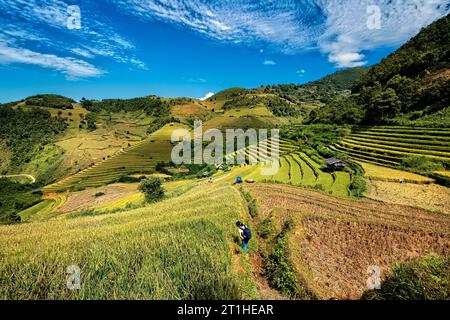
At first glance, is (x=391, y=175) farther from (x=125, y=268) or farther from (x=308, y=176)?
(x=125, y=268)

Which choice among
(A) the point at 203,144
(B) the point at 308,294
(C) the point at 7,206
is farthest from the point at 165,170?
(B) the point at 308,294

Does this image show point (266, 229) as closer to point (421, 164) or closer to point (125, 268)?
point (125, 268)

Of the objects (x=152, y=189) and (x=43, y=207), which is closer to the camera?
(x=152, y=189)

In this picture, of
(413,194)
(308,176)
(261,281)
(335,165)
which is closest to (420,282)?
(261,281)

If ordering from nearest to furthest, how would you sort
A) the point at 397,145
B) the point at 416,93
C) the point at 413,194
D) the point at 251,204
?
the point at 251,204, the point at 413,194, the point at 397,145, the point at 416,93

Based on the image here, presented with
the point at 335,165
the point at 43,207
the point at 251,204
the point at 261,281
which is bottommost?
the point at 43,207

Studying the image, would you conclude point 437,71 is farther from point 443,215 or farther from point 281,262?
point 281,262

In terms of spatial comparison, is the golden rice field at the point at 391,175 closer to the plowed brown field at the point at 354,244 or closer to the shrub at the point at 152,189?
the plowed brown field at the point at 354,244

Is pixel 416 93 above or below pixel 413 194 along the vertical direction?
above

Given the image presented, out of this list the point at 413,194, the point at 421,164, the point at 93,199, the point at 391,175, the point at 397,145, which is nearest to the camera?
the point at 413,194
